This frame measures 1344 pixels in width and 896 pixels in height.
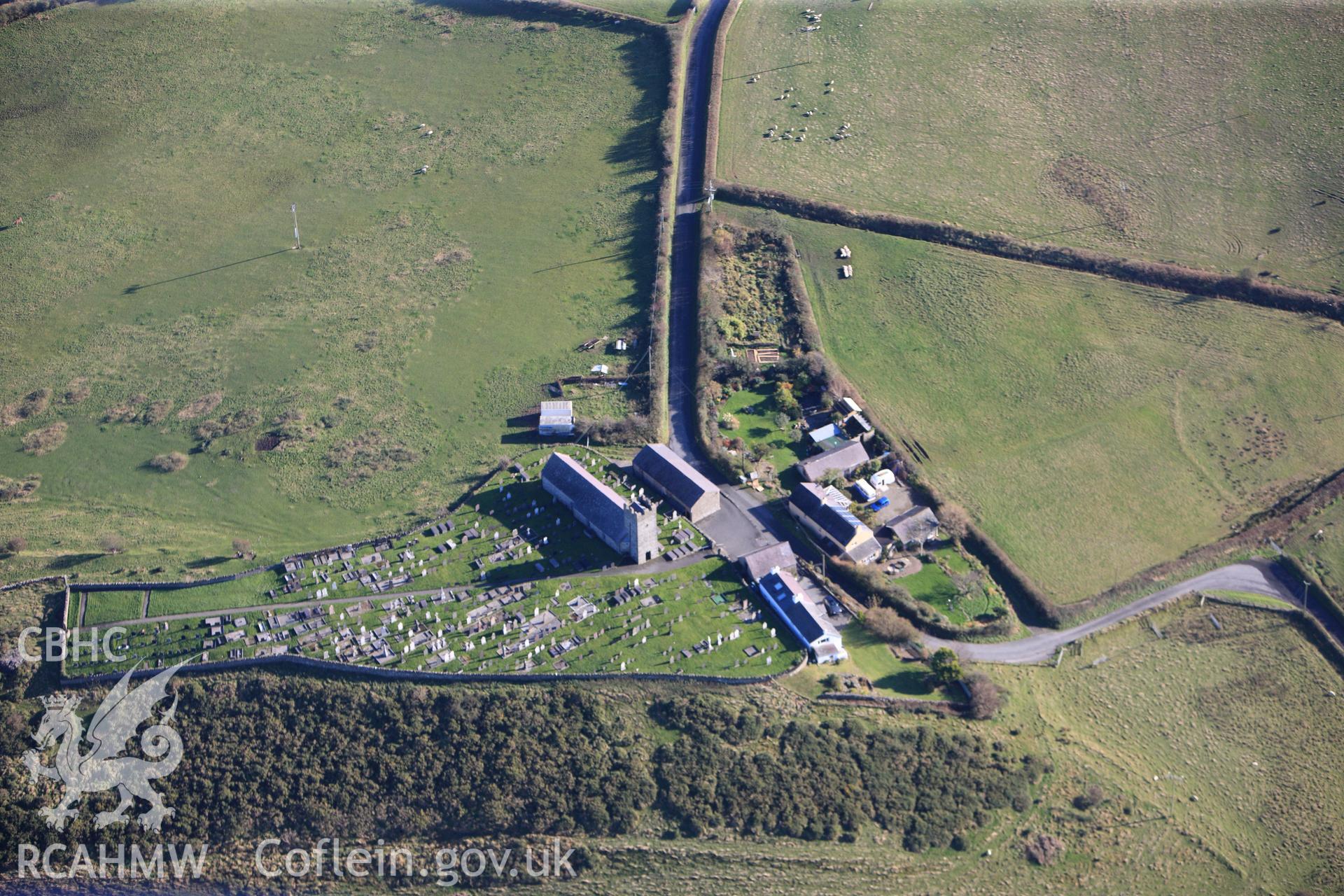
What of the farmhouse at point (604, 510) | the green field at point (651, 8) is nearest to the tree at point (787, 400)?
the farmhouse at point (604, 510)

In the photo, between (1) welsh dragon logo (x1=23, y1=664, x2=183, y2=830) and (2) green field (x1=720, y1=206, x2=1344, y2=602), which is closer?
(1) welsh dragon logo (x1=23, y1=664, x2=183, y2=830)

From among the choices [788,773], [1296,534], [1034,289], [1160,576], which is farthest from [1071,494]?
[788,773]

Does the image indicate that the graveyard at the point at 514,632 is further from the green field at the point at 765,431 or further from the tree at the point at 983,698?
the green field at the point at 765,431

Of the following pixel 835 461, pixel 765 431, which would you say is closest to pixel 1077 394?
pixel 835 461

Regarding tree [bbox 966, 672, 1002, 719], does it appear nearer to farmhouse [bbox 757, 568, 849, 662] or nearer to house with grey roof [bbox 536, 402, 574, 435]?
farmhouse [bbox 757, 568, 849, 662]

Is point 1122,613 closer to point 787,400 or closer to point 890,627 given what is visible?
point 890,627

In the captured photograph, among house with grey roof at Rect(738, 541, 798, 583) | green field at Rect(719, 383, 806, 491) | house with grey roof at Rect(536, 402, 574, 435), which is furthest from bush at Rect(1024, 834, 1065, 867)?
house with grey roof at Rect(536, 402, 574, 435)
